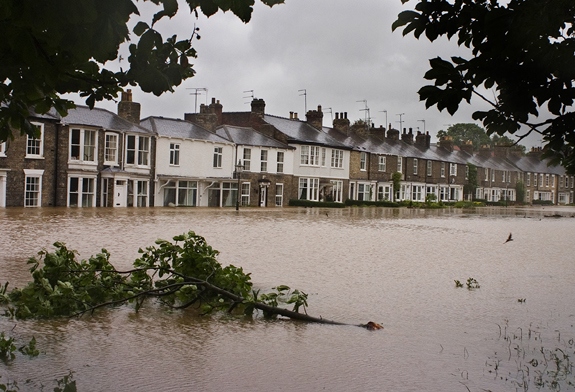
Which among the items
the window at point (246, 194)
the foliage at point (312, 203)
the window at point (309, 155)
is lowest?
the foliage at point (312, 203)

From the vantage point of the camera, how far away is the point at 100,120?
3756 centimetres

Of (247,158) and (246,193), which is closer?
(246,193)

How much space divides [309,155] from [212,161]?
38.1 ft

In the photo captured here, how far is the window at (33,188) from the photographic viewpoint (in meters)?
33.2

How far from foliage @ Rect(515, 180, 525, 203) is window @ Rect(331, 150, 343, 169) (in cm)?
4566

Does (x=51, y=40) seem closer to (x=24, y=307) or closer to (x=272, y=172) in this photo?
(x=24, y=307)

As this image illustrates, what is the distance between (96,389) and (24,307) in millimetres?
2653

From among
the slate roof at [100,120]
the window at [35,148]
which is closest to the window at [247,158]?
the slate roof at [100,120]

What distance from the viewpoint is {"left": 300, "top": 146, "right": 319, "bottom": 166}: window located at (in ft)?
174

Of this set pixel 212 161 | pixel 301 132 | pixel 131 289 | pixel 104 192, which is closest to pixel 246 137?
pixel 212 161

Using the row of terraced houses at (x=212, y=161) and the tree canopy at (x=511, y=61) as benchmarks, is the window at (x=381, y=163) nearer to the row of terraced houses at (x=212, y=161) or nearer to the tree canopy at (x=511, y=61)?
the row of terraced houses at (x=212, y=161)

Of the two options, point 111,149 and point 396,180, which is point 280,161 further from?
point 396,180

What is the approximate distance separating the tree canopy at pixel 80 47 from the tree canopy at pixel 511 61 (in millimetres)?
1357

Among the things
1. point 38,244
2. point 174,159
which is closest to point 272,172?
point 174,159
